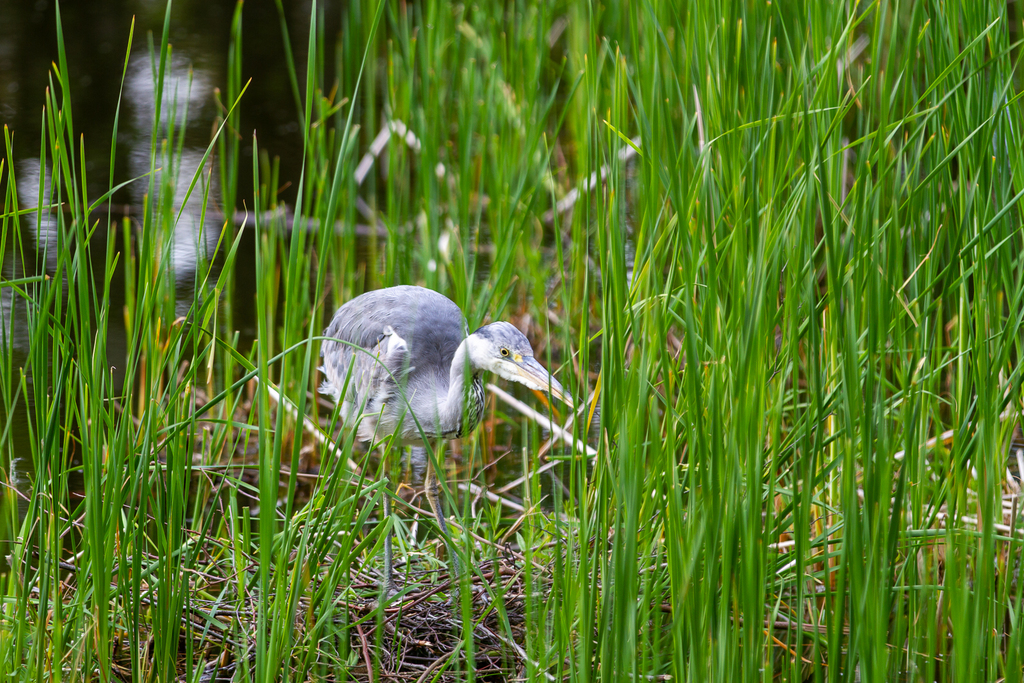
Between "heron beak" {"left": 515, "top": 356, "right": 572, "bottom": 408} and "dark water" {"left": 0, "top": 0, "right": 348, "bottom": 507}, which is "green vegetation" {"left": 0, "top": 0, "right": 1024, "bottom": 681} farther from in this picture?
"dark water" {"left": 0, "top": 0, "right": 348, "bottom": 507}

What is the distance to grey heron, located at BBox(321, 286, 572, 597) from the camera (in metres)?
1.99

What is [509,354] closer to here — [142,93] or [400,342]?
[400,342]

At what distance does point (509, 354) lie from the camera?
1.97 metres

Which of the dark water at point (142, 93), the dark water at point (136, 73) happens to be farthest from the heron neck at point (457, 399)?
the dark water at point (136, 73)

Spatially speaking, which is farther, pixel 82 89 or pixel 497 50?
pixel 82 89

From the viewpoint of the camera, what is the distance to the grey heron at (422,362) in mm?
1986

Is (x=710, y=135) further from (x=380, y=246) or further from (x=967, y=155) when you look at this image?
(x=380, y=246)

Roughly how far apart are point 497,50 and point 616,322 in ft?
6.74

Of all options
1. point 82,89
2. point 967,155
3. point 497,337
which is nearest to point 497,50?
point 497,337

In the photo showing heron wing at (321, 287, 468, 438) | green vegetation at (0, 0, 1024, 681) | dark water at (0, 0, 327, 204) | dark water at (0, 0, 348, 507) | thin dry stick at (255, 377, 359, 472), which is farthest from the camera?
dark water at (0, 0, 327, 204)

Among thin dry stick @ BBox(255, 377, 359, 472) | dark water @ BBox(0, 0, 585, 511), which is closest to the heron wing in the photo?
thin dry stick @ BBox(255, 377, 359, 472)

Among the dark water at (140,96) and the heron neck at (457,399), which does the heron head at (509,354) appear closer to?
the heron neck at (457,399)

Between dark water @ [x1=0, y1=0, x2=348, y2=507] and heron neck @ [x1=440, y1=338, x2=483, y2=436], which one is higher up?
dark water @ [x1=0, y1=0, x2=348, y2=507]

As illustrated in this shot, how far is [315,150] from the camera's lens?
8.93 ft
